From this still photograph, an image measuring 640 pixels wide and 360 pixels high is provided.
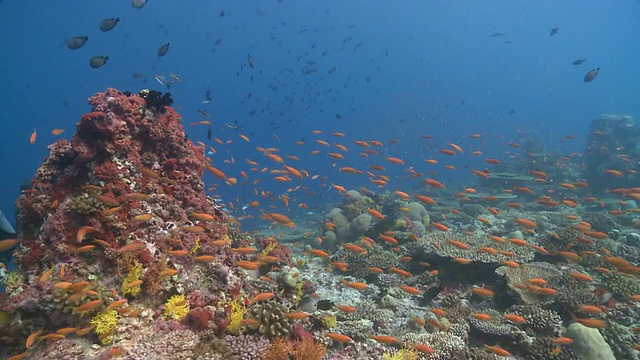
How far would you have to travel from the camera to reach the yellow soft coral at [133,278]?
217 inches

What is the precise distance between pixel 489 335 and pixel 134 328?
7.19 metres

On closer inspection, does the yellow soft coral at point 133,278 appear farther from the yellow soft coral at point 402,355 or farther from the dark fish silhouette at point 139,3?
the dark fish silhouette at point 139,3

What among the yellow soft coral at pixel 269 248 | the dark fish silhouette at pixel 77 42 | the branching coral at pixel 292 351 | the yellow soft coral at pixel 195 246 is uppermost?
the dark fish silhouette at pixel 77 42

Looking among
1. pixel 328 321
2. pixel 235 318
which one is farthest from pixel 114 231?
pixel 328 321

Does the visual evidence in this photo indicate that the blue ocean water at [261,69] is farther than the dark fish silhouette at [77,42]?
Yes

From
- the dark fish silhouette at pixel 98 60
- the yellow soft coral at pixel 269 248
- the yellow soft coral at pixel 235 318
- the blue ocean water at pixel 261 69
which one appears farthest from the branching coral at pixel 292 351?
the blue ocean water at pixel 261 69

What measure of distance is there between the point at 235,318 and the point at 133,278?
6.15 ft

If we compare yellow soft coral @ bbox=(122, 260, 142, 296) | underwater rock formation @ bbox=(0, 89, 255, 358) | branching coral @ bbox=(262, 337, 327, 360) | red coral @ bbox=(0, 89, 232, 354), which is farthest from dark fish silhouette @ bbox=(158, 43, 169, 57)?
branching coral @ bbox=(262, 337, 327, 360)

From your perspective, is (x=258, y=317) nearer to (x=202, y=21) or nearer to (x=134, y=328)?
(x=134, y=328)

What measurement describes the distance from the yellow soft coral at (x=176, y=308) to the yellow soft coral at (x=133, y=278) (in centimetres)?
57

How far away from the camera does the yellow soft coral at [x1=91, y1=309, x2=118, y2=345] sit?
197 inches

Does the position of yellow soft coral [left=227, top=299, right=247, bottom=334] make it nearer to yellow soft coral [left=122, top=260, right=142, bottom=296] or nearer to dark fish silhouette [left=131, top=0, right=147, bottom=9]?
yellow soft coral [left=122, top=260, right=142, bottom=296]

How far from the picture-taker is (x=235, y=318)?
5.76 meters

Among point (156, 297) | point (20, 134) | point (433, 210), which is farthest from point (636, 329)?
point (20, 134)
